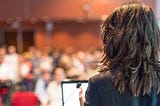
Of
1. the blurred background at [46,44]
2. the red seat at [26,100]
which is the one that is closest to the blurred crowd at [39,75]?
the blurred background at [46,44]

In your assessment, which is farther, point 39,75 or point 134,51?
point 39,75

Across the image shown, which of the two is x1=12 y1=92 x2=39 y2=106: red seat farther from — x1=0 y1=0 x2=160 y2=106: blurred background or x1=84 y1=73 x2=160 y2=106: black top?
x1=84 y1=73 x2=160 y2=106: black top

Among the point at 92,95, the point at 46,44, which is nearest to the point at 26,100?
the point at 92,95

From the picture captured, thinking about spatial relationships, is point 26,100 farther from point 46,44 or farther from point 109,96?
point 46,44

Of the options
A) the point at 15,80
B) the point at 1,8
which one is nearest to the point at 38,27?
the point at 1,8

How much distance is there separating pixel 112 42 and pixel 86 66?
8131 mm

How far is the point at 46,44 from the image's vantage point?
1491 centimetres

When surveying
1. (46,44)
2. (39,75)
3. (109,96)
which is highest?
(46,44)

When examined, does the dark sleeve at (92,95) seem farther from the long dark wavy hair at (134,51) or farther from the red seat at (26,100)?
the red seat at (26,100)

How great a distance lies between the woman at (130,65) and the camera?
1594mm

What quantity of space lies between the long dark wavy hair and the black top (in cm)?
2

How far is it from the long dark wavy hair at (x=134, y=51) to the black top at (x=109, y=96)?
22 millimetres

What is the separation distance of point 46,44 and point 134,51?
13407 mm

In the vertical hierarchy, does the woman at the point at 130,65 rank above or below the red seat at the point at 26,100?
above
